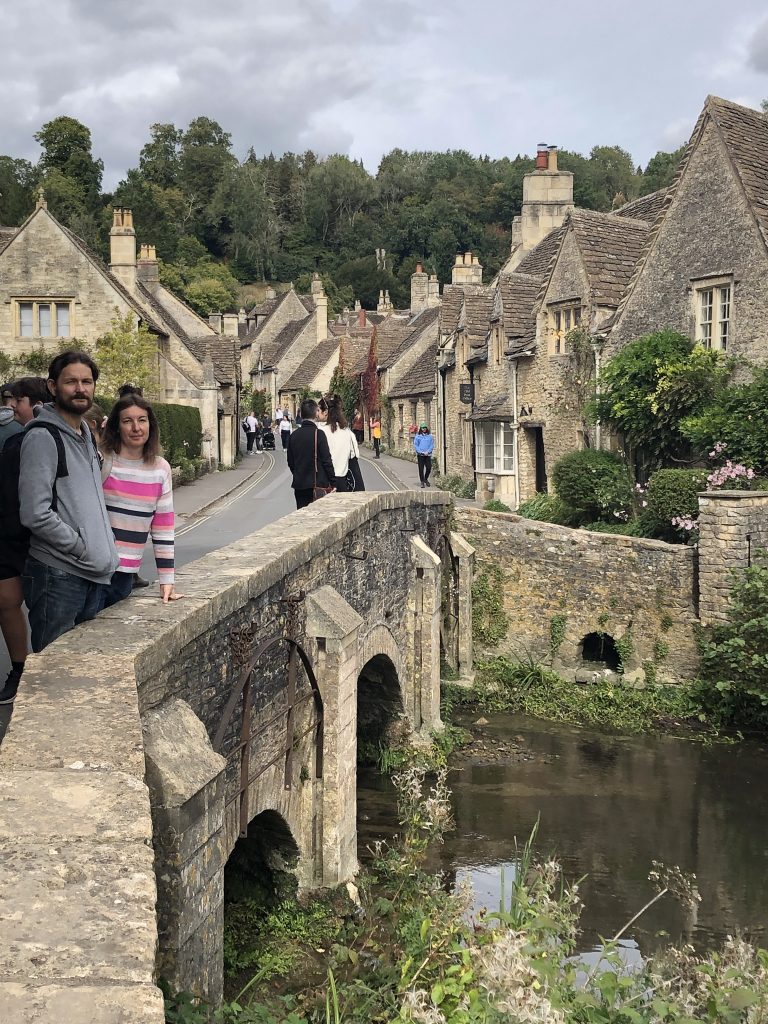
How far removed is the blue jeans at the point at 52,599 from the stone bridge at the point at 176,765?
0.19m

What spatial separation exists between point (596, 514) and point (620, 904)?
39.0 feet

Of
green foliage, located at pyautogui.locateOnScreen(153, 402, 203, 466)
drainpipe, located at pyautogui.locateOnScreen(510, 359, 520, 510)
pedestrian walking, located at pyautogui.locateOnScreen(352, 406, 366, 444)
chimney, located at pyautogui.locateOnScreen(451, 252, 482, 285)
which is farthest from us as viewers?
pedestrian walking, located at pyautogui.locateOnScreen(352, 406, 366, 444)

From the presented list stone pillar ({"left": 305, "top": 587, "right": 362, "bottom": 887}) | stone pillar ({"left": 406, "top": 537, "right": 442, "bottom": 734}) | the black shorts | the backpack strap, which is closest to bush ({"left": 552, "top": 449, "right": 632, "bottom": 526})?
stone pillar ({"left": 406, "top": 537, "right": 442, "bottom": 734})

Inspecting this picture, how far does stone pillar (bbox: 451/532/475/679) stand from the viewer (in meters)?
19.1

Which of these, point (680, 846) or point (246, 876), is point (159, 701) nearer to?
point (246, 876)

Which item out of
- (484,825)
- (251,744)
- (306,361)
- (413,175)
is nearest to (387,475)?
(484,825)

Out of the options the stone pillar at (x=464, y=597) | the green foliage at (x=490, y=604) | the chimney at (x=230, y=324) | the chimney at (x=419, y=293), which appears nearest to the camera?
the stone pillar at (x=464, y=597)

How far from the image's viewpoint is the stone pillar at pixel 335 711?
9.52 meters

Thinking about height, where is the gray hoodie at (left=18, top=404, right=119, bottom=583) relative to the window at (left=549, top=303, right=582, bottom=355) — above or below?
below

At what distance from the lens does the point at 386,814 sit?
1327cm

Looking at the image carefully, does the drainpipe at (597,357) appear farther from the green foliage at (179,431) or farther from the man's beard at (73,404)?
the man's beard at (73,404)

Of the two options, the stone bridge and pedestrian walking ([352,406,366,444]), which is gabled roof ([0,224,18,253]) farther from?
the stone bridge

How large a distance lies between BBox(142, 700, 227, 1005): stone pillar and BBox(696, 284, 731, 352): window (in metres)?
17.6

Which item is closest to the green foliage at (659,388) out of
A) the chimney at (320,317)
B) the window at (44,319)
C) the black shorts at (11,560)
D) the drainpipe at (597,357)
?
the drainpipe at (597,357)
